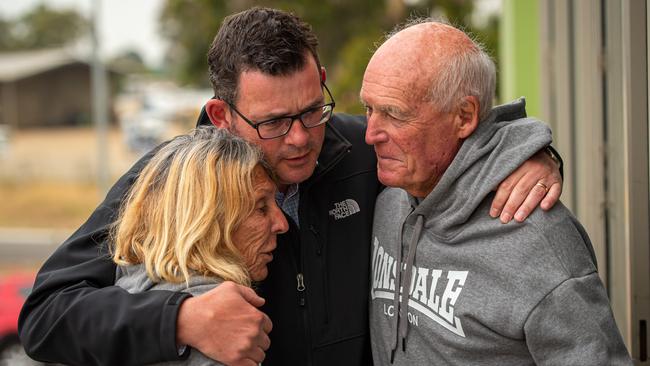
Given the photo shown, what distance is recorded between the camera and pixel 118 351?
195 cm

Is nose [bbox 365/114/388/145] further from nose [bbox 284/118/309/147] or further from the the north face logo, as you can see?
the the north face logo

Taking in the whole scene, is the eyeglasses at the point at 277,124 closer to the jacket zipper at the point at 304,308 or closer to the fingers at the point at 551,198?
the jacket zipper at the point at 304,308

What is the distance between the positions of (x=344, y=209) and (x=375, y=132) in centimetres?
41

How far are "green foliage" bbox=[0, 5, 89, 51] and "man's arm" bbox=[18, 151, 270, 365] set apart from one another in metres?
33.6

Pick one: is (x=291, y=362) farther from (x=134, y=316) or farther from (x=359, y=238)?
(x=134, y=316)

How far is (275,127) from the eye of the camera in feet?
7.61

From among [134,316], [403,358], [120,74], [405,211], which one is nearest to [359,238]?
[405,211]

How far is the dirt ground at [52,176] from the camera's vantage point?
1648 cm

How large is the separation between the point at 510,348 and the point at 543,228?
0.32 m

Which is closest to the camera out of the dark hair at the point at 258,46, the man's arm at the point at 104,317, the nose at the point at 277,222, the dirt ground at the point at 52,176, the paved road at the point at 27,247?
the man's arm at the point at 104,317

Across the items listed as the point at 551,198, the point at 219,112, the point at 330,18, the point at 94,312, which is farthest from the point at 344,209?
the point at 330,18

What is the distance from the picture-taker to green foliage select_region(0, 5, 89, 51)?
33844 millimetres

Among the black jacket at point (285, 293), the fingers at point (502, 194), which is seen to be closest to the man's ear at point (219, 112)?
the black jacket at point (285, 293)

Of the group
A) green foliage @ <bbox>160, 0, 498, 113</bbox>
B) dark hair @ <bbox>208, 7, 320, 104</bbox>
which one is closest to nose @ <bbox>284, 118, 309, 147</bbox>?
dark hair @ <bbox>208, 7, 320, 104</bbox>
